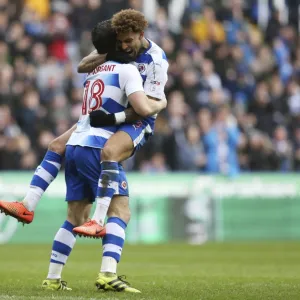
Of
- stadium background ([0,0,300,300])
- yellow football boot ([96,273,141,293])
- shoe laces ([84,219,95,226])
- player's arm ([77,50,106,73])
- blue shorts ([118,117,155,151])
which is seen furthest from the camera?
stadium background ([0,0,300,300])

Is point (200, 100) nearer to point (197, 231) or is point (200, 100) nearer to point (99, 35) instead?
point (197, 231)

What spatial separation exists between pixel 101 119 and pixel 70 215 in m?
1.01

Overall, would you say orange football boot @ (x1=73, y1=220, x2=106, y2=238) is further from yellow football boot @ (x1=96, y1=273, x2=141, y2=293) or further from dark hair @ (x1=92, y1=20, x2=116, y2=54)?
dark hair @ (x1=92, y1=20, x2=116, y2=54)

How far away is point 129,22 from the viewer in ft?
29.0

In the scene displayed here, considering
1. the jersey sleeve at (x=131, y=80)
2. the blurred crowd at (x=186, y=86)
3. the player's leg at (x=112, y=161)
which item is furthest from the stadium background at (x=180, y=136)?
the jersey sleeve at (x=131, y=80)

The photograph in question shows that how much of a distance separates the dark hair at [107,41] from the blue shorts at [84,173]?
2.86 ft

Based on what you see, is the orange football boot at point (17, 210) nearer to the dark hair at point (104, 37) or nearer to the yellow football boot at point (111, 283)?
the yellow football boot at point (111, 283)

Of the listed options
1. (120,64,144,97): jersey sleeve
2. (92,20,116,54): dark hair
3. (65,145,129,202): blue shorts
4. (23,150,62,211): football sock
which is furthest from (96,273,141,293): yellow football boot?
(92,20,116,54): dark hair

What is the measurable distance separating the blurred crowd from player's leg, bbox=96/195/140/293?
1110cm

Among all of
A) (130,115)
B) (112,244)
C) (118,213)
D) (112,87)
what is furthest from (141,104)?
(112,244)

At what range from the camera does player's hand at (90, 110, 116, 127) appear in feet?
29.3

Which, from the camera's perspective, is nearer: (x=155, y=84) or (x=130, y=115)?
(x=130, y=115)

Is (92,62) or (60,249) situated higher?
(92,62)

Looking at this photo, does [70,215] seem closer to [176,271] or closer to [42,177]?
[42,177]
